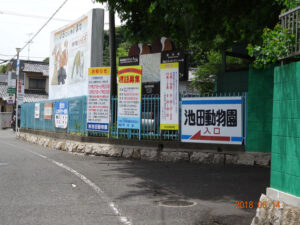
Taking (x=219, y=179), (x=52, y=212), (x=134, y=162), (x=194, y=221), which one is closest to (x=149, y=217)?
(x=194, y=221)

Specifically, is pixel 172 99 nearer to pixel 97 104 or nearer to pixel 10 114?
pixel 97 104

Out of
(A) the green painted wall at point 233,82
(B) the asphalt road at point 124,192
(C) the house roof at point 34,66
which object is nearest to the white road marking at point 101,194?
(B) the asphalt road at point 124,192

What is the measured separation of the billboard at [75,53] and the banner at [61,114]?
1.48 meters

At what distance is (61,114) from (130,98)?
A: 5739 millimetres

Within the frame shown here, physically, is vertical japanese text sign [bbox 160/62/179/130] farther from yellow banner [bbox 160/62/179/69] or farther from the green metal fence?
the green metal fence

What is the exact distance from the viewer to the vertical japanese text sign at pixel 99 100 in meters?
14.6

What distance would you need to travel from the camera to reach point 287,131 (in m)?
4.98

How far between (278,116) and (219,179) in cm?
429

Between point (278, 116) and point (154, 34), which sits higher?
point (154, 34)

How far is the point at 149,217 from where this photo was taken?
5934 millimetres

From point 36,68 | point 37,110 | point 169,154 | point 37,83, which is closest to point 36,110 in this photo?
point 37,110

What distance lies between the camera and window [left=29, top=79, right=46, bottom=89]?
46.5 metres

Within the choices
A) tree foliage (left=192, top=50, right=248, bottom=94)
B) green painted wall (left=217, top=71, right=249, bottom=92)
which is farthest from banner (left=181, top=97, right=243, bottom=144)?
tree foliage (left=192, top=50, right=248, bottom=94)

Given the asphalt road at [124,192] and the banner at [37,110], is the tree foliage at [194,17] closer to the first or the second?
the asphalt road at [124,192]
